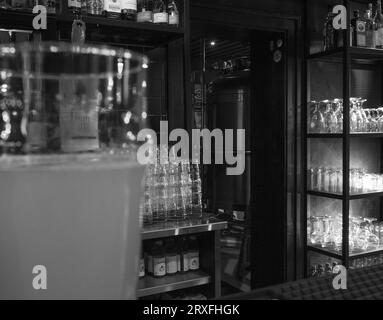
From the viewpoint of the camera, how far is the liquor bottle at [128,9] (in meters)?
2.59

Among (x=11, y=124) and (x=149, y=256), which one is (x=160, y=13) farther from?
(x=11, y=124)

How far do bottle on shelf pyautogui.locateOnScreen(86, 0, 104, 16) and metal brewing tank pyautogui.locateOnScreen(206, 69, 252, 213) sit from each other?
282 cm

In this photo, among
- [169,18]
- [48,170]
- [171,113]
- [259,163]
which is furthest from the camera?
[259,163]

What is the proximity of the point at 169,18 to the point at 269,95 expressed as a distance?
4.57ft

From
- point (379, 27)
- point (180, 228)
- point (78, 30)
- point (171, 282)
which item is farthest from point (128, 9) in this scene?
point (379, 27)

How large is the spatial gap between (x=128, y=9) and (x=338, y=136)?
5.84 feet

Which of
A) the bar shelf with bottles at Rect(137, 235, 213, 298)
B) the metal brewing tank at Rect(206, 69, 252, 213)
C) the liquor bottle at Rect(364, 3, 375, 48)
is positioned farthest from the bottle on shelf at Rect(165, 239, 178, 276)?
the metal brewing tank at Rect(206, 69, 252, 213)

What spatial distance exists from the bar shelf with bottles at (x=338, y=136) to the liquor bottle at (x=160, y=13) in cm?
137

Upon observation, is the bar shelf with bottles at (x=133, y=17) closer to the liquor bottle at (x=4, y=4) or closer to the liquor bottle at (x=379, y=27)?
the liquor bottle at (x=4, y=4)

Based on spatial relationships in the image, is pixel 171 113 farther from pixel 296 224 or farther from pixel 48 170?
pixel 48 170

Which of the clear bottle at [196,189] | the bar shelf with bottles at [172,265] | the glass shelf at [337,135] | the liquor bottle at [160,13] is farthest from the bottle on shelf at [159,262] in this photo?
the glass shelf at [337,135]

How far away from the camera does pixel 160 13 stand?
2670 millimetres
